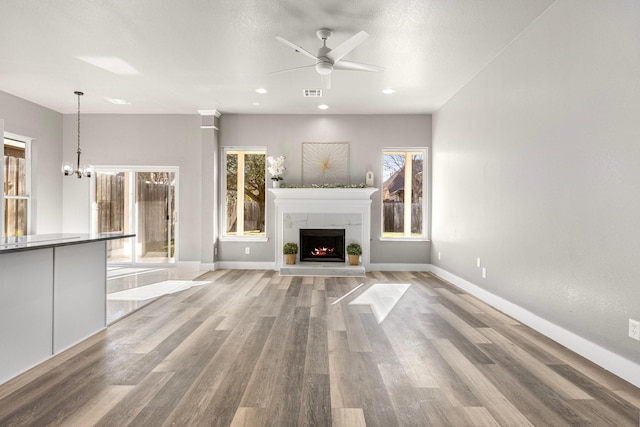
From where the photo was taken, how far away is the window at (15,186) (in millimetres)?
5766

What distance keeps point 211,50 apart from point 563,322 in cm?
440

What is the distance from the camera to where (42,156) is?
20.7 feet

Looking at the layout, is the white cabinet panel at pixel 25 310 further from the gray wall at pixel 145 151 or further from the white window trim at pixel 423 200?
the white window trim at pixel 423 200

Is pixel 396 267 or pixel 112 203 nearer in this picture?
pixel 396 267

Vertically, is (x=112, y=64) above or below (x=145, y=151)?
above

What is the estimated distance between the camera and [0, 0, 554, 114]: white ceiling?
3.15 metres

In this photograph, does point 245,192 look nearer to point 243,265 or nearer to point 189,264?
point 243,265


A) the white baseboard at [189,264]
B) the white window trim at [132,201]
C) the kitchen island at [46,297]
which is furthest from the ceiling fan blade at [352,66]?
the white baseboard at [189,264]

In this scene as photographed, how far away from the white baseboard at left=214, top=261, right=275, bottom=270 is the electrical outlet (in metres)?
5.27

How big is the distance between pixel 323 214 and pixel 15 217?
529 cm

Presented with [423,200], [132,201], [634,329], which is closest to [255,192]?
[132,201]

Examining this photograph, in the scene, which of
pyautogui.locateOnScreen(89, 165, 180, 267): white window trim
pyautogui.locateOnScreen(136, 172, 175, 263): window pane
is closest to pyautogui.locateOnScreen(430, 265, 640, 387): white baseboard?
pyautogui.locateOnScreen(89, 165, 180, 267): white window trim

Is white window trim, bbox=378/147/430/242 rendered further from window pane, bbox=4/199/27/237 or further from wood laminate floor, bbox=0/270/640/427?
window pane, bbox=4/199/27/237

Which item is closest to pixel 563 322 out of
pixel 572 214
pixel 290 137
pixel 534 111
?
pixel 572 214
